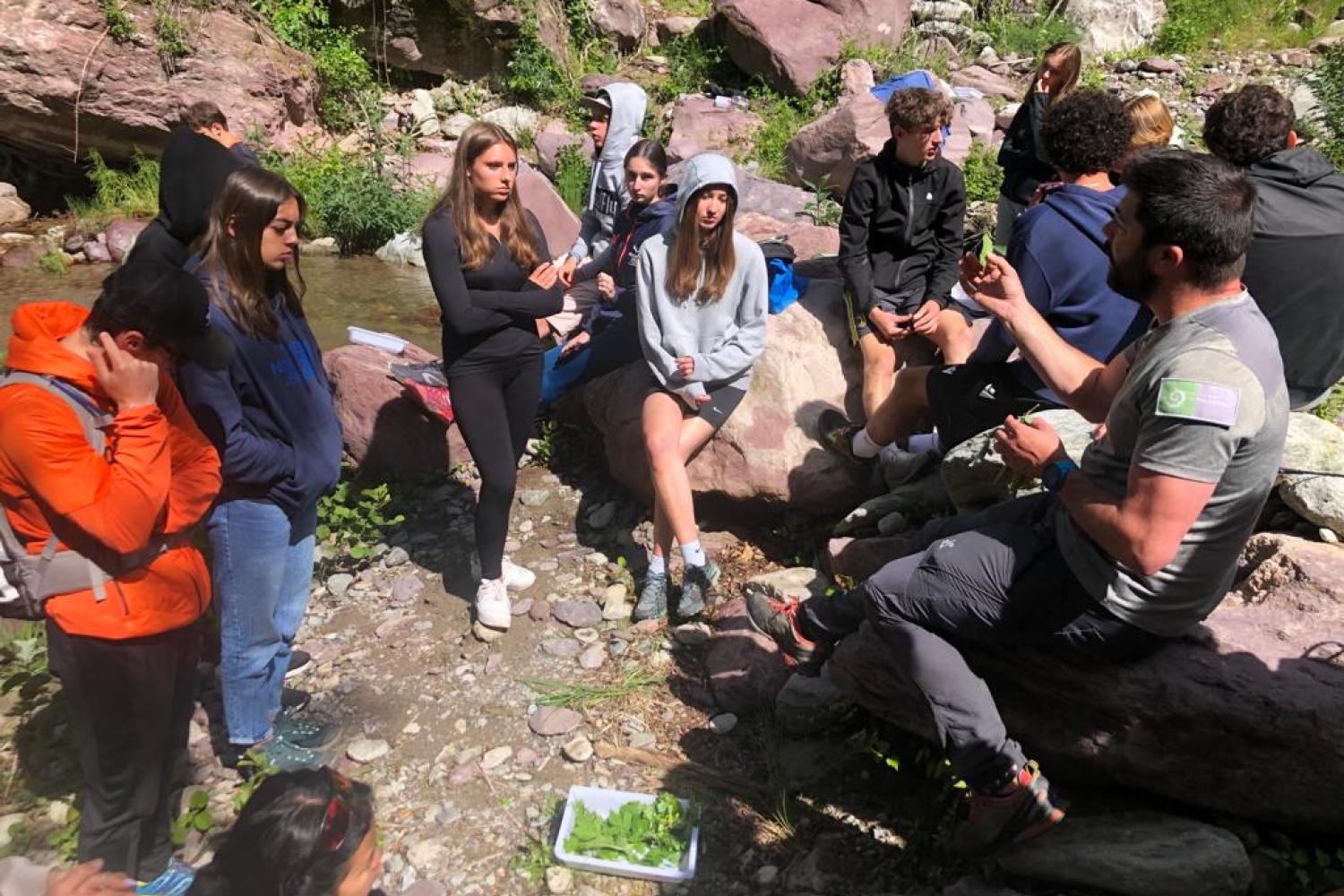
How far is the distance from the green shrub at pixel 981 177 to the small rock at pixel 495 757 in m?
6.96

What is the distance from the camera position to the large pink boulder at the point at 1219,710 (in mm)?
2465

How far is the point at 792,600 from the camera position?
3.71 metres

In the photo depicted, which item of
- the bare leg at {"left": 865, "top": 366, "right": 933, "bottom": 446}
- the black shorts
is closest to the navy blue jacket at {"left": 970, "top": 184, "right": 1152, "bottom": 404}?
the black shorts

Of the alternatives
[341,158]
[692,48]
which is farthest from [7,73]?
[692,48]

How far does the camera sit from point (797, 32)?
1148cm

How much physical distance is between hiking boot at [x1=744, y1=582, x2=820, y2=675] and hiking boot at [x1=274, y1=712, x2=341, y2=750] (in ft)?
5.48

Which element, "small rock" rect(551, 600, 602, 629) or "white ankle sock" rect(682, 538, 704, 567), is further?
"small rock" rect(551, 600, 602, 629)

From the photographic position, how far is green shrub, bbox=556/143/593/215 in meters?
10.0

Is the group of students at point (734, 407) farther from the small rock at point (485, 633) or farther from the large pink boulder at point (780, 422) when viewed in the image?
the large pink boulder at point (780, 422)

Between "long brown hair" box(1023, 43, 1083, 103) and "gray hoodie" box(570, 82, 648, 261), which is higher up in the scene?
"long brown hair" box(1023, 43, 1083, 103)

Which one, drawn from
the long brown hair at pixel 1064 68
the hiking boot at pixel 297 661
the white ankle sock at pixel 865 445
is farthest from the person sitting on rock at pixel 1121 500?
the long brown hair at pixel 1064 68

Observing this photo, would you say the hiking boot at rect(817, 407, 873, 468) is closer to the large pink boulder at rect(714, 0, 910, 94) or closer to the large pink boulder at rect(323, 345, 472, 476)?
the large pink boulder at rect(323, 345, 472, 476)

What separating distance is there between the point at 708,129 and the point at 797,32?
6.55ft

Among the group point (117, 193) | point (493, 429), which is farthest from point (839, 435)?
point (117, 193)
